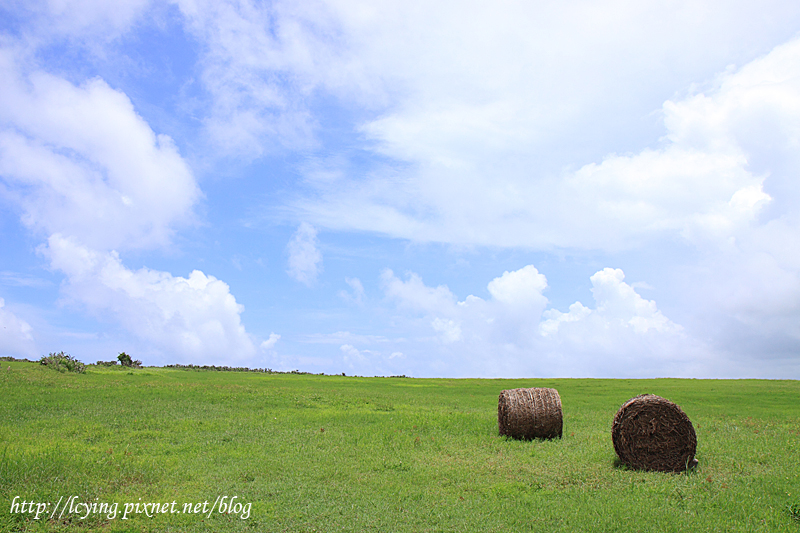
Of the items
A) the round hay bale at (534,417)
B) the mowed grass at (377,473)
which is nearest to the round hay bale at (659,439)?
the mowed grass at (377,473)

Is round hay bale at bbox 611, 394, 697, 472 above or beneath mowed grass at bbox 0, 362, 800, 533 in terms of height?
above

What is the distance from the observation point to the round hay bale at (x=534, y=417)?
1783cm

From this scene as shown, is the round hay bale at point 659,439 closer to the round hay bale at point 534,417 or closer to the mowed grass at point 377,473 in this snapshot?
the mowed grass at point 377,473

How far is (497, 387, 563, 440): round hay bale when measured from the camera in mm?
17828

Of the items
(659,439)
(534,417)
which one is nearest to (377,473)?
(534,417)

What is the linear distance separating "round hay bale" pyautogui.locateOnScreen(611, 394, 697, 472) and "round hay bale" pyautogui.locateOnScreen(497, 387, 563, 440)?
12.9 ft

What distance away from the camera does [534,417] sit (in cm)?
1781

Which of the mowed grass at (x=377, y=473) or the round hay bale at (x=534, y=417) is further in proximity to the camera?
the round hay bale at (x=534, y=417)

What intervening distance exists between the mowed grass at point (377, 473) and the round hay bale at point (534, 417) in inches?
21.5

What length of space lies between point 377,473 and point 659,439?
7893mm

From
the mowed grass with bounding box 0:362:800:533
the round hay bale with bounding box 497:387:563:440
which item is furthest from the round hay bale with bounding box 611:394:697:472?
the round hay bale with bounding box 497:387:563:440

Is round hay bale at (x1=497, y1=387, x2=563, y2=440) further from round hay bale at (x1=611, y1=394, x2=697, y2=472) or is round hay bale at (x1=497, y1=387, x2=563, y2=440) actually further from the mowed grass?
round hay bale at (x1=611, y1=394, x2=697, y2=472)

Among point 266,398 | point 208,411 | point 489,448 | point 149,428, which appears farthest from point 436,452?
point 266,398

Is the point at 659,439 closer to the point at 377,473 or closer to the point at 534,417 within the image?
the point at 534,417
